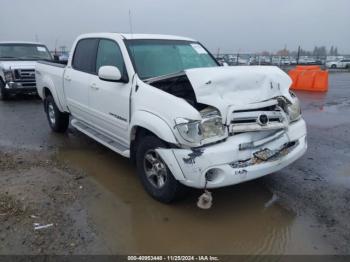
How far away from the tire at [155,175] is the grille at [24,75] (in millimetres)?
8532

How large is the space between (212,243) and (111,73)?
230 centimetres

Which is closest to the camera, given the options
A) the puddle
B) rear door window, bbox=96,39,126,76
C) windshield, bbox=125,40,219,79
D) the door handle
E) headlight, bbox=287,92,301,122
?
the puddle

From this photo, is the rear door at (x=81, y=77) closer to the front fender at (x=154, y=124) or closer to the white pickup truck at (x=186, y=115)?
the white pickup truck at (x=186, y=115)

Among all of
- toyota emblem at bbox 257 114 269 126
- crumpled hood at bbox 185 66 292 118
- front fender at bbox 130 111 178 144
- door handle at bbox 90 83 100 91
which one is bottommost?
front fender at bbox 130 111 178 144

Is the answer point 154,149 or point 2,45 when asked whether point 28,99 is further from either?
point 154,149

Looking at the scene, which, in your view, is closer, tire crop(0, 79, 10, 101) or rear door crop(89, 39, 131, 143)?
rear door crop(89, 39, 131, 143)

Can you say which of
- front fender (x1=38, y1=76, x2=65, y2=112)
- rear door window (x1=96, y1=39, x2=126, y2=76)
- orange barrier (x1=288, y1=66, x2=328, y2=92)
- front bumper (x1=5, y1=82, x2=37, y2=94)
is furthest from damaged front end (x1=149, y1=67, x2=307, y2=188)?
orange barrier (x1=288, y1=66, x2=328, y2=92)

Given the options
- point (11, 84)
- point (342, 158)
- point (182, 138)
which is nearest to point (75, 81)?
point (182, 138)

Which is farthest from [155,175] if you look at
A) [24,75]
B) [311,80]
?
[311,80]

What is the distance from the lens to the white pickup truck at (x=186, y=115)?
3424 millimetres

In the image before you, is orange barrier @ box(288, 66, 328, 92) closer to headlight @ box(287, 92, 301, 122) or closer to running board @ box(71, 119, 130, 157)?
headlight @ box(287, 92, 301, 122)

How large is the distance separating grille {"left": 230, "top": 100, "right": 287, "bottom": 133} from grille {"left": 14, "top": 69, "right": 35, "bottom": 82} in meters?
9.47

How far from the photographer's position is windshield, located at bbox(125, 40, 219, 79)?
4.51 m

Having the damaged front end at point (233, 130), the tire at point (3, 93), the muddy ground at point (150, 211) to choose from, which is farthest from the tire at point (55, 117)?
the tire at point (3, 93)
